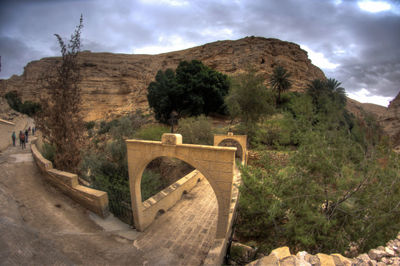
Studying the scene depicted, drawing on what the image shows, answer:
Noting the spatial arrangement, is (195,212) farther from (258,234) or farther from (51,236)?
(51,236)

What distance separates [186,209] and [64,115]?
247 inches

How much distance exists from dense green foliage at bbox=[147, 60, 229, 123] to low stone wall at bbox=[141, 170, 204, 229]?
46.1 feet

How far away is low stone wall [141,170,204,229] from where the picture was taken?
18.6 ft

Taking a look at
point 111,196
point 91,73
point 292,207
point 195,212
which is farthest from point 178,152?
point 91,73

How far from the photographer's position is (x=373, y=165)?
330 cm

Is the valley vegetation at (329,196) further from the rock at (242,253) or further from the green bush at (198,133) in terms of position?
the green bush at (198,133)

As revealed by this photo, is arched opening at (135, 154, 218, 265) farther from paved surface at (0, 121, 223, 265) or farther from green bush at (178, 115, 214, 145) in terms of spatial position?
green bush at (178, 115, 214, 145)

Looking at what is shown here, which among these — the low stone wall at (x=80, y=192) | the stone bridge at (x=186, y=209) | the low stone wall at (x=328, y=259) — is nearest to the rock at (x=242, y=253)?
the stone bridge at (x=186, y=209)

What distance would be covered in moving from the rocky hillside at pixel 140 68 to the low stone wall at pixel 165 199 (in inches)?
1211

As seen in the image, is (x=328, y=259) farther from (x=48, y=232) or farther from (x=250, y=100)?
(x=250, y=100)

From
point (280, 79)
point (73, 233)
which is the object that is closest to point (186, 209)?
point (73, 233)

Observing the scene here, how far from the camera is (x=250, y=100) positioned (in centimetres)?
1512

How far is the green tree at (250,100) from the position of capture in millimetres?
15023

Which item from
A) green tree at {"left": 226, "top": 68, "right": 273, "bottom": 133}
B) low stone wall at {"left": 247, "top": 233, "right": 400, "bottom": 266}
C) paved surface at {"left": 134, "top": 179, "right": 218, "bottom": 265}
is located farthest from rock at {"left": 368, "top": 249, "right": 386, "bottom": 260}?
green tree at {"left": 226, "top": 68, "right": 273, "bottom": 133}
